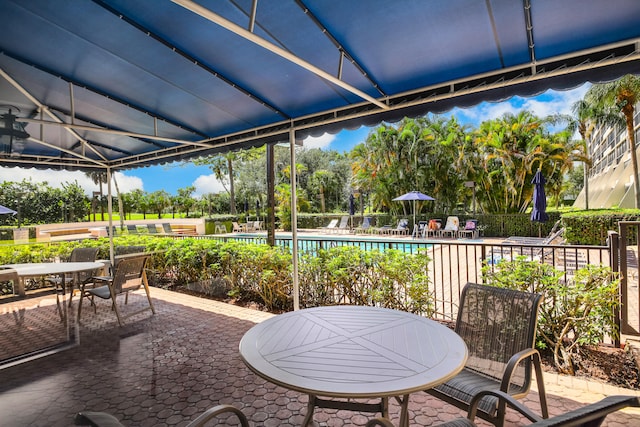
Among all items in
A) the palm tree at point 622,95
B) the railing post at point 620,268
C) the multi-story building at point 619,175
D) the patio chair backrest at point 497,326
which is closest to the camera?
the patio chair backrest at point 497,326

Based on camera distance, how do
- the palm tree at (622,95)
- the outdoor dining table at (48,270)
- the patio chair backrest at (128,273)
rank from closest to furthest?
the outdoor dining table at (48,270) → the patio chair backrest at (128,273) → the palm tree at (622,95)

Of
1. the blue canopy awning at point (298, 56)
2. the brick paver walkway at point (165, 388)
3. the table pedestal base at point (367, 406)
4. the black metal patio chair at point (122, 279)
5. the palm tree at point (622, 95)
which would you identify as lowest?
the brick paver walkway at point (165, 388)

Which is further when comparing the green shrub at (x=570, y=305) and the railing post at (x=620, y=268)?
the railing post at (x=620, y=268)

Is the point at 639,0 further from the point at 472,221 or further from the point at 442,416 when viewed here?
the point at 472,221

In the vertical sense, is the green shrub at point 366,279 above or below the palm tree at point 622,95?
below

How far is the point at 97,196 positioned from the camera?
17.0 m

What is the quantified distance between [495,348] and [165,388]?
2531mm

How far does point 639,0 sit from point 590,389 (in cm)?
271

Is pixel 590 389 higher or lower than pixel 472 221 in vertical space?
lower

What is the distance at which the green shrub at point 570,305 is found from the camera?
2.98 meters

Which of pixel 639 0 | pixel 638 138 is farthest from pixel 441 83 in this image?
pixel 638 138

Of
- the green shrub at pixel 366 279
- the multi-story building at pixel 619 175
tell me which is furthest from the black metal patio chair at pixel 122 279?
the multi-story building at pixel 619 175

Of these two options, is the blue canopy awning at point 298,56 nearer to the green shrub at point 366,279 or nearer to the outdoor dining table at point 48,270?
the green shrub at point 366,279

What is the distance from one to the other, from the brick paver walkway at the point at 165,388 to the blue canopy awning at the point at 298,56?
2.51m
